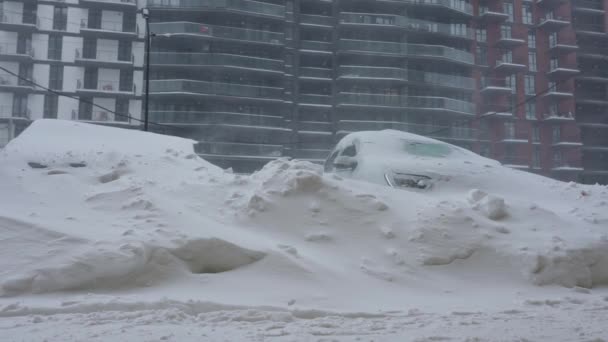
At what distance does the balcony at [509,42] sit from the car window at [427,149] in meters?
24.8

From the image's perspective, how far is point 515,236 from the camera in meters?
5.20

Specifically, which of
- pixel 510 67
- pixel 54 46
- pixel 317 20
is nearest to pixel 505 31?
pixel 510 67

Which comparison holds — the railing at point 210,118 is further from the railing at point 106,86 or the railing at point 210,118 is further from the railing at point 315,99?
the railing at point 106,86

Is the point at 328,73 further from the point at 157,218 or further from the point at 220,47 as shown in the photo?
the point at 157,218

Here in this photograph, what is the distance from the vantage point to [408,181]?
21.6ft

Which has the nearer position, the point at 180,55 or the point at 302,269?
the point at 302,269

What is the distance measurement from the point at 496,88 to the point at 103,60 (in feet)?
86.1

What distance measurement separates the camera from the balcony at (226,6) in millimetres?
33688

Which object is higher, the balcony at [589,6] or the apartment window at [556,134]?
the balcony at [589,6]

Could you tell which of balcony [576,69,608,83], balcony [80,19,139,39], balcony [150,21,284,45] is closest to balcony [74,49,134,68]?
balcony [80,19,139,39]

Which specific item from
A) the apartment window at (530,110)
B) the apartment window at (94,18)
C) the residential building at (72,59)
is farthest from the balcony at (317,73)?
the apartment window at (94,18)

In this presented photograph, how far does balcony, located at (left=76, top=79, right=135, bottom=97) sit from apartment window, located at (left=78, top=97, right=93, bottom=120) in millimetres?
534

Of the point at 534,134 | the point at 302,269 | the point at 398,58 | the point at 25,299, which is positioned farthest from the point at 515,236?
the point at 534,134

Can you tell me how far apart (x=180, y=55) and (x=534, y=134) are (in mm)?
24170
